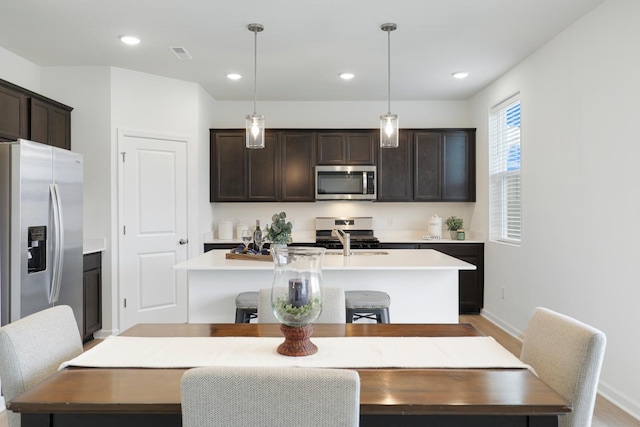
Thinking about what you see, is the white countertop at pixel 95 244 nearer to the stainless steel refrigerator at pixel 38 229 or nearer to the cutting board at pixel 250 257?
the stainless steel refrigerator at pixel 38 229

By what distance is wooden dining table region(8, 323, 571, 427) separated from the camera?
1.13 meters

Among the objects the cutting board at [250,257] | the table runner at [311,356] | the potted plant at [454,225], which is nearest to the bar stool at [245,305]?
the cutting board at [250,257]

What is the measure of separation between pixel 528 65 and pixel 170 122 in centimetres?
352

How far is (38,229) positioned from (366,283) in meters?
2.29

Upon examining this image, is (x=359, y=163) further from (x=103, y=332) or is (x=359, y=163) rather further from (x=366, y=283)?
(x=103, y=332)

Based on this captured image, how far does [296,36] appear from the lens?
356 cm

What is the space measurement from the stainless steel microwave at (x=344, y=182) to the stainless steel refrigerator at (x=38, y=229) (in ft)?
8.72

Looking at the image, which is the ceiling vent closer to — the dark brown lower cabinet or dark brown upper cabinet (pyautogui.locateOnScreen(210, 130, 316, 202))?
dark brown upper cabinet (pyautogui.locateOnScreen(210, 130, 316, 202))

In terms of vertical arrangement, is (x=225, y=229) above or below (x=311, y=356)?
above

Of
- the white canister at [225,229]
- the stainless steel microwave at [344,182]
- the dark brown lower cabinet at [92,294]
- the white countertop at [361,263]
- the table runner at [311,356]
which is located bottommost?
the dark brown lower cabinet at [92,294]

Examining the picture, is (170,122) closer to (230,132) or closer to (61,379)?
(230,132)

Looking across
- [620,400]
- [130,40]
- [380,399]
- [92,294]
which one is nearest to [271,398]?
[380,399]

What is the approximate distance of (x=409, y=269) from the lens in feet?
9.75

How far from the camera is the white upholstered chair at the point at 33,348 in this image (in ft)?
4.44
